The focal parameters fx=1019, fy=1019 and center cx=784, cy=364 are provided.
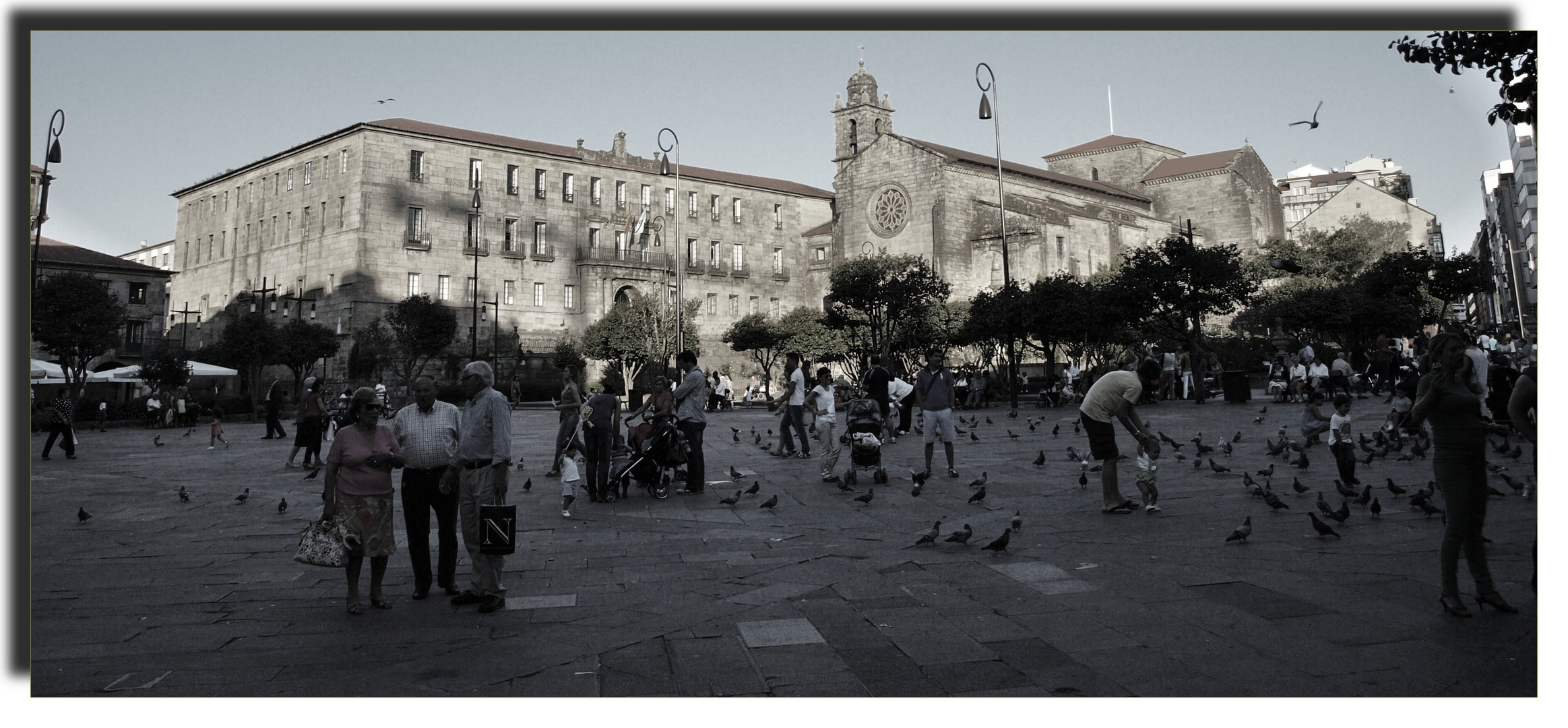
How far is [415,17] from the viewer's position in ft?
14.7

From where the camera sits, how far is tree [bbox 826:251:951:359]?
113 ft

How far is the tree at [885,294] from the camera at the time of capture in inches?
1357

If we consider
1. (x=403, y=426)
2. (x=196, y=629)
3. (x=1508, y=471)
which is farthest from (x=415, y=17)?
(x=1508, y=471)

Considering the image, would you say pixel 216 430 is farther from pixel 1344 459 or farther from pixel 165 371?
pixel 1344 459

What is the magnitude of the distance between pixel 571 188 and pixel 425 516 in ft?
169

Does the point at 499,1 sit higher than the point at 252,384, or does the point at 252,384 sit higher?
the point at 499,1

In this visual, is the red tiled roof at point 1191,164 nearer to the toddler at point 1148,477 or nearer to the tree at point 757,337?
the tree at point 757,337

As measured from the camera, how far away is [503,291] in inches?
2066

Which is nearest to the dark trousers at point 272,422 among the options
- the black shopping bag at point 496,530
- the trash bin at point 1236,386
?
the black shopping bag at point 496,530

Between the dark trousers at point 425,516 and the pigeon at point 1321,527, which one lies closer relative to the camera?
the dark trousers at point 425,516

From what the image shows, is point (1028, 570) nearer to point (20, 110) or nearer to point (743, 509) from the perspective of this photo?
point (743, 509)

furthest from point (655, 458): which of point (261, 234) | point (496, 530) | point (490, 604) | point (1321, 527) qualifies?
point (261, 234)

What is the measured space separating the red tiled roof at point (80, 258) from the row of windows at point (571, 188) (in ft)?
Result: 52.5

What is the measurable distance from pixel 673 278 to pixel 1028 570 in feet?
171
